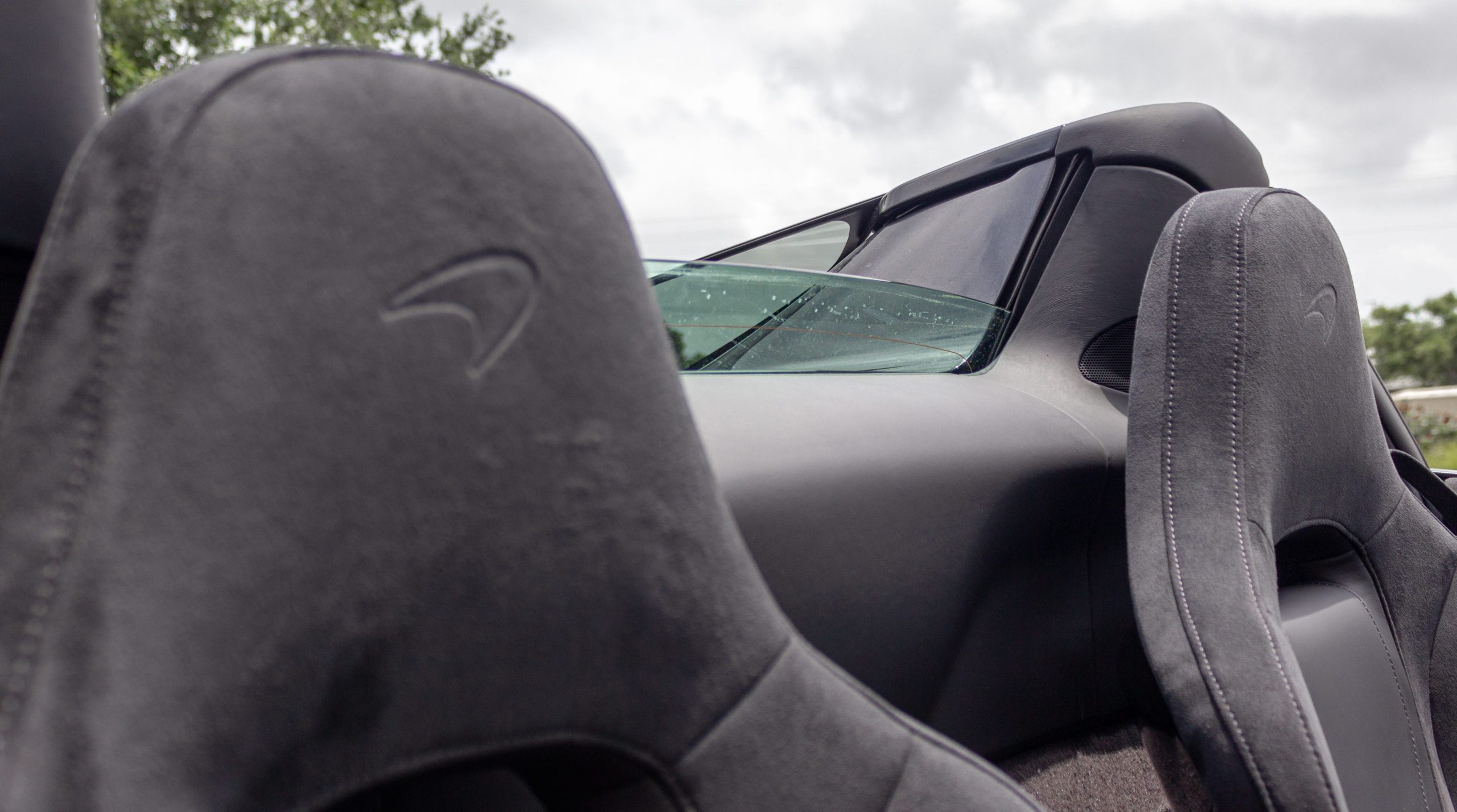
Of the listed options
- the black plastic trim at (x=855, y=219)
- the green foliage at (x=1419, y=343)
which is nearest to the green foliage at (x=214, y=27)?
the black plastic trim at (x=855, y=219)

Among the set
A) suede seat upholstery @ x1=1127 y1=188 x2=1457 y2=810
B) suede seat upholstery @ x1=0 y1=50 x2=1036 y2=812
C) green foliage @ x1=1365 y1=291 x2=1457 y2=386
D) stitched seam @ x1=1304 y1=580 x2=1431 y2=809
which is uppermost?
suede seat upholstery @ x1=0 y1=50 x2=1036 y2=812

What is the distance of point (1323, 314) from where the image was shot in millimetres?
1125

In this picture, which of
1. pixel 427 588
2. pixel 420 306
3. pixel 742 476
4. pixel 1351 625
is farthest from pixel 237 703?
pixel 1351 625

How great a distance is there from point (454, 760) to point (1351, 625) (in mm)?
1079

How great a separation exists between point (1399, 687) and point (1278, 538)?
0.95ft

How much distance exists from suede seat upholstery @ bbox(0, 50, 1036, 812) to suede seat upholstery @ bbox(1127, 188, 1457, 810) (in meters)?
0.58

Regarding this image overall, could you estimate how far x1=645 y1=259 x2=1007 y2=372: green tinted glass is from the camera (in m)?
1.15

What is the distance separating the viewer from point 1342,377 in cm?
115

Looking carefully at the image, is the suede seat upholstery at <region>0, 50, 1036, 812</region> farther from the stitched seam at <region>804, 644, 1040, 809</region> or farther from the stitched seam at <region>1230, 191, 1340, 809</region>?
the stitched seam at <region>1230, 191, 1340, 809</region>

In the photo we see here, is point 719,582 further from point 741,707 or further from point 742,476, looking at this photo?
point 742,476

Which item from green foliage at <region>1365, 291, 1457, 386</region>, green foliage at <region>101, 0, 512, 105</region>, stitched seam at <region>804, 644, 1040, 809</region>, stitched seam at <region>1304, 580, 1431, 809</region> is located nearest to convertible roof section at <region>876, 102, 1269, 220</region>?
stitched seam at <region>1304, 580, 1431, 809</region>

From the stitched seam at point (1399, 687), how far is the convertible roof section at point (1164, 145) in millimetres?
595

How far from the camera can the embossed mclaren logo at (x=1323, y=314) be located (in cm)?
110

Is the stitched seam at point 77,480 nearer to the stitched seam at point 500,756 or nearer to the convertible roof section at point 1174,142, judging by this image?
the stitched seam at point 500,756
